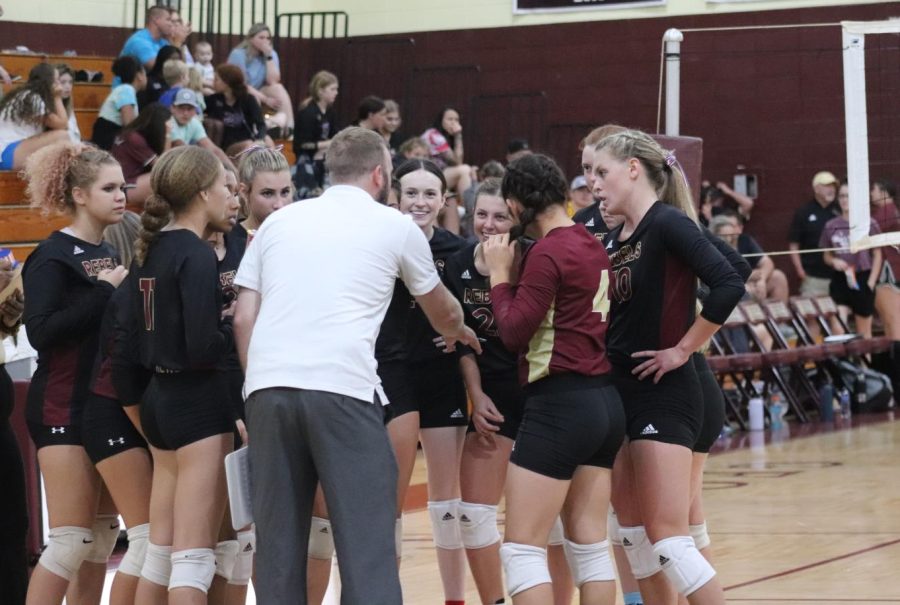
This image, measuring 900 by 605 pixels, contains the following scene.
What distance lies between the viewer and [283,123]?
1404 cm

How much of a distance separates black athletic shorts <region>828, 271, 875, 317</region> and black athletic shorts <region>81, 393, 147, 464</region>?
1012 cm

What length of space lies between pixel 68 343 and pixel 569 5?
11490 millimetres

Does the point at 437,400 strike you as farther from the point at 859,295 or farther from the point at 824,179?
the point at 824,179

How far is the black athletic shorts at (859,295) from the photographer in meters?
13.7

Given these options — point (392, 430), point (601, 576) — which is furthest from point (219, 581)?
point (601, 576)

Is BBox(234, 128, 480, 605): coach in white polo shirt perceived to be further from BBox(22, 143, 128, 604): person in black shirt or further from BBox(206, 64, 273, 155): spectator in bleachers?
BBox(206, 64, 273, 155): spectator in bleachers

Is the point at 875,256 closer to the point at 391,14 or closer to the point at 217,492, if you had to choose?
the point at 391,14

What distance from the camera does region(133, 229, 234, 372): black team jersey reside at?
455 cm

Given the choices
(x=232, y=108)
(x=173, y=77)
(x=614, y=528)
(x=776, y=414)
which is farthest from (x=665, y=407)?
(x=232, y=108)

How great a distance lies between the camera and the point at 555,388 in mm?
4570

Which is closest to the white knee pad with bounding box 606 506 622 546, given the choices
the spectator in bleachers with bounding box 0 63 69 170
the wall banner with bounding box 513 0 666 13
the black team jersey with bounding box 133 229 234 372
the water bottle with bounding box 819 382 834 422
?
the black team jersey with bounding box 133 229 234 372

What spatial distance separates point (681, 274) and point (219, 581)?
1.92 metres

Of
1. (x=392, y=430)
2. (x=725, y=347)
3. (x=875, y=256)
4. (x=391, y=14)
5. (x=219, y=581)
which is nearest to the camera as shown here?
(x=219, y=581)

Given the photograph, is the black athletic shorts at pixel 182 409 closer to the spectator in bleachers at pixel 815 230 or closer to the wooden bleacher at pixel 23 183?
the wooden bleacher at pixel 23 183
